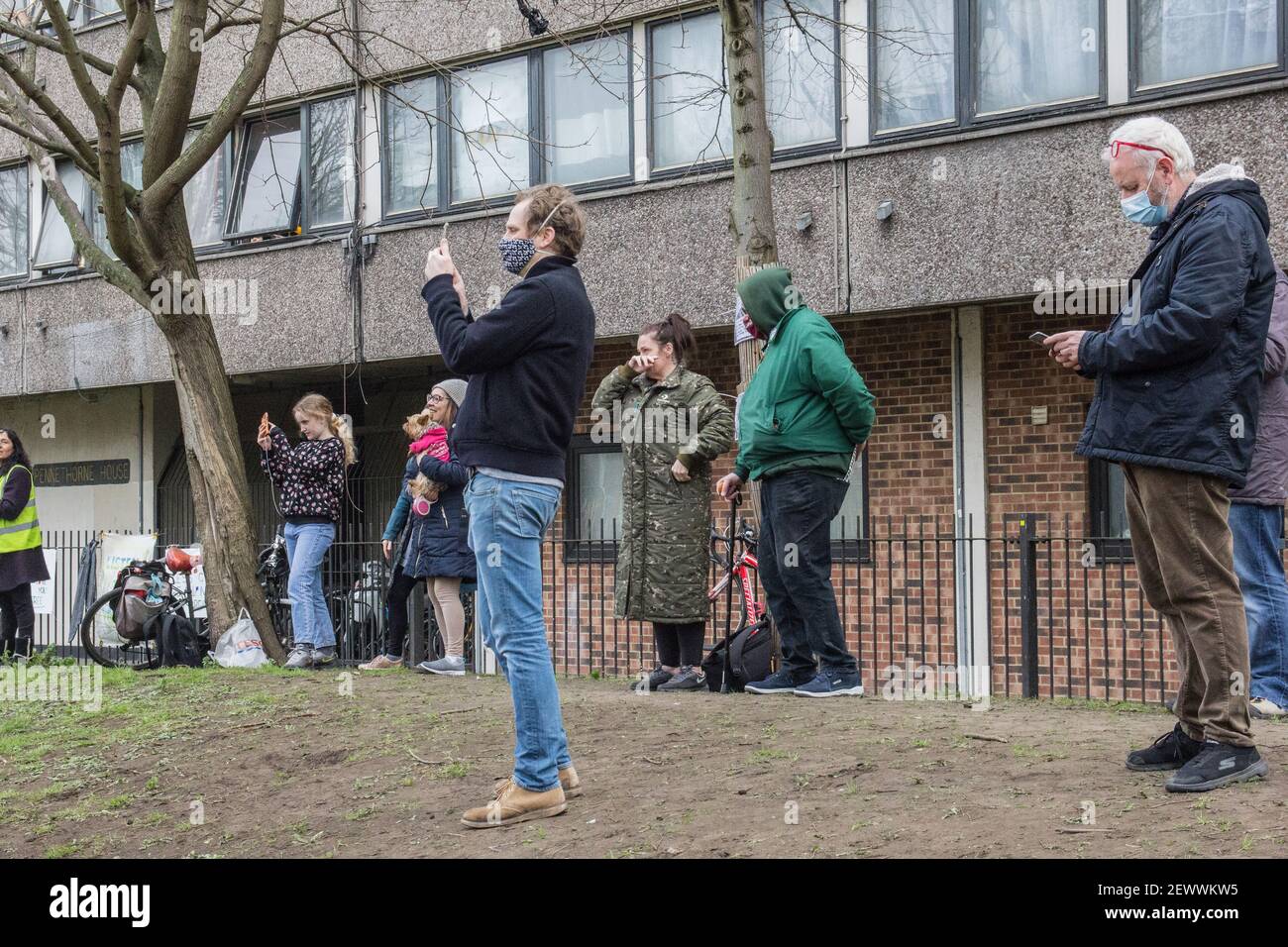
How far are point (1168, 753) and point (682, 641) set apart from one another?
381 cm

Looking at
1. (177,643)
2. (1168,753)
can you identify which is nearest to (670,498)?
(1168,753)

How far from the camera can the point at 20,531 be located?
12.6m

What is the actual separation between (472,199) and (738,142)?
6472mm

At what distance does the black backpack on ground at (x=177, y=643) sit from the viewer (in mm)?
12477

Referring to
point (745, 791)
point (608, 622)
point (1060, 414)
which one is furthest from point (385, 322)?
point (745, 791)

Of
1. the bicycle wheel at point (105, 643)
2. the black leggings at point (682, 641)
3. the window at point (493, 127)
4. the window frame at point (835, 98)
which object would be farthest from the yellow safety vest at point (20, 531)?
the window frame at point (835, 98)

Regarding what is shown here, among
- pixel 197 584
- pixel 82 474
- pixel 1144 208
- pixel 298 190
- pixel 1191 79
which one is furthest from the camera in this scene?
pixel 82 474

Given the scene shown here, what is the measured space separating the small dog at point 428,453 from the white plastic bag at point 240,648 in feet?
5.80

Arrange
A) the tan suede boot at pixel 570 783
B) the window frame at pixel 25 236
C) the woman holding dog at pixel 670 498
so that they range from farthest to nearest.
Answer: the window frame at pixel 25 236 → the woman holding dog at pixel 670 498 → the tan suede boot at pixel 570 783

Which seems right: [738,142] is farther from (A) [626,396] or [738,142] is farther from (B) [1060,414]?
(B) [1060,414]

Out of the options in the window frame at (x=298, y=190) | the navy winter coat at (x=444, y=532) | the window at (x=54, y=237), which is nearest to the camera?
the navy winter coat at (x=444, y=532)

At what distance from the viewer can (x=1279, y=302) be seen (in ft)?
21.8

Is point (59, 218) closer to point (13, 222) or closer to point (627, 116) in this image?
point (13, 222)

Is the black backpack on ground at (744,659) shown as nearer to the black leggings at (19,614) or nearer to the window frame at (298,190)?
the black leggings at (19,614)
